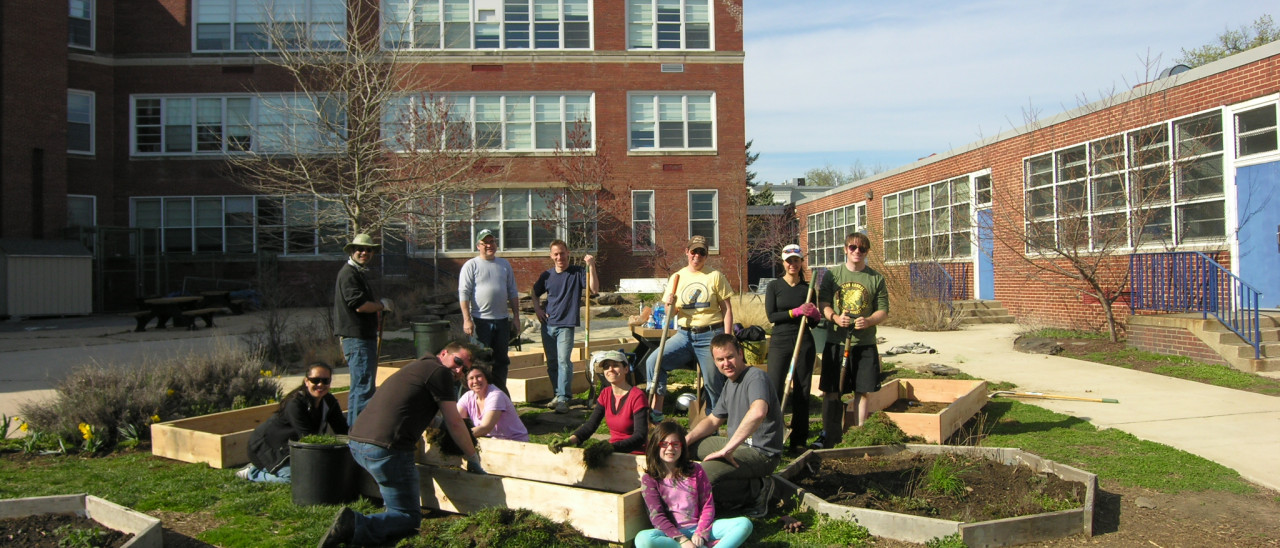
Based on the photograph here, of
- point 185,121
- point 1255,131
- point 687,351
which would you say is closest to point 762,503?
point 687,351

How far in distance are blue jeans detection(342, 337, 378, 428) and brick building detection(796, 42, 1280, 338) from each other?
11258 millimetres

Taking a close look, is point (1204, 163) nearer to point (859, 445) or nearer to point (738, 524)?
point (859, 445)

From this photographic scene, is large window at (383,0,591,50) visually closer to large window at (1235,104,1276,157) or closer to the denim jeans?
large window at (1235,104,1276,157)

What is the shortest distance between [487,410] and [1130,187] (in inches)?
447

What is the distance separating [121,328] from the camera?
1831 cm

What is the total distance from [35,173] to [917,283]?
2236cm

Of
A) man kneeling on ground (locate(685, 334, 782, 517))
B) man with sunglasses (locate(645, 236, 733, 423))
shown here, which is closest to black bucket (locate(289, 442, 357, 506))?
man kneeling on ground (locate(685, 334, 782, 517))

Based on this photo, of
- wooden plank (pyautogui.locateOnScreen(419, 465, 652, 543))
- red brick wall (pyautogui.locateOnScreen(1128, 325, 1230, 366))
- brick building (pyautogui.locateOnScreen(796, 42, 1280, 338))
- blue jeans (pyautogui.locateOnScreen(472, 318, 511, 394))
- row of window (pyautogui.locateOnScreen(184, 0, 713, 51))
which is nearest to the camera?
wooden plank (pyautogui.locateOnScreen(419, 465, 652, 543))

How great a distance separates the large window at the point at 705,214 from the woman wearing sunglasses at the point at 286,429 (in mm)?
20026

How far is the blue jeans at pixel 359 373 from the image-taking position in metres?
6.79

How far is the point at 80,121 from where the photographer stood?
24.6m

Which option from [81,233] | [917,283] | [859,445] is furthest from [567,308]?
[81,233]

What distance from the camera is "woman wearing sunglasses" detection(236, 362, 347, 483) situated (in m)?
6.01

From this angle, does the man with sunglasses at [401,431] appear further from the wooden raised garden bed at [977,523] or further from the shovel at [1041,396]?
the shovel at [1041,396]
